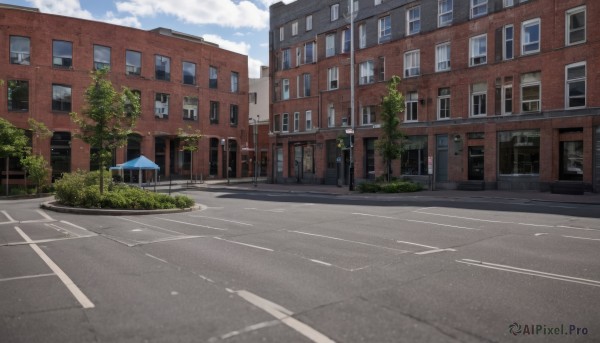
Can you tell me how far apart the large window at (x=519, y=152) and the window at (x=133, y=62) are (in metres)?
33.4

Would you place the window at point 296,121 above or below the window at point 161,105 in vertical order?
below

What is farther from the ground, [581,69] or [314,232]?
[581,69]

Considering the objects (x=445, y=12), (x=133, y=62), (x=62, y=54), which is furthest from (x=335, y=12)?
(x=62, y=54)

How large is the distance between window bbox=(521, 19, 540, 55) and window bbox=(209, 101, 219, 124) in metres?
33.2

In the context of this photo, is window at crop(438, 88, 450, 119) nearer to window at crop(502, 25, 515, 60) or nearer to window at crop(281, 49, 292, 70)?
window at crop(502, 25, 515, 60)

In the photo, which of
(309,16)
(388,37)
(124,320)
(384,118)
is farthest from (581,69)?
(124,320)

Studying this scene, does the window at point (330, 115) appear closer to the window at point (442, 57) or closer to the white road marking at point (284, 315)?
the window at point (442, 57)

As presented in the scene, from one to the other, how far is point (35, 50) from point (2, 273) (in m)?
37.6

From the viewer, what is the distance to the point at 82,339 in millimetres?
4914

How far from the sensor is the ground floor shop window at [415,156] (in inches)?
1348

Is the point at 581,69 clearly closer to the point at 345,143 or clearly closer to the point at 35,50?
the point at 345,143

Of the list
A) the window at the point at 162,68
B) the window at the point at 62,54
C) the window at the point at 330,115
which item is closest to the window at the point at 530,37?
the window at the point at 330,115

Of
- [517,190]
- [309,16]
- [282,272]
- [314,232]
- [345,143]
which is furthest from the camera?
[309,16]

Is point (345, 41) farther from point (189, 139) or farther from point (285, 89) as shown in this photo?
point (189, 139)
